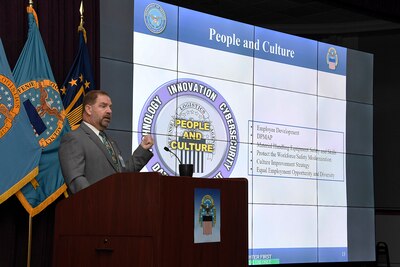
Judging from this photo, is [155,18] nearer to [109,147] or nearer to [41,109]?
[41,109]

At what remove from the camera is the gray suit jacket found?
135 inches

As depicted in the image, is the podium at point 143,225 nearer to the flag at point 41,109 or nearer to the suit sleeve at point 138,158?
the suit sleeve at point 138,158

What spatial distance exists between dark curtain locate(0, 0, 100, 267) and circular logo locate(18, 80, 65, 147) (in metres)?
0.19

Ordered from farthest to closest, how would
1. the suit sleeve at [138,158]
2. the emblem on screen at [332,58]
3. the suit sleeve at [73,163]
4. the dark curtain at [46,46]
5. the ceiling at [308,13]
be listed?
the emblem on screen at [332,58], the ceiling at [308,13], the dark curtain at [46,46], the suit sleeve at [138,158], the suit sleeve at [73,163]

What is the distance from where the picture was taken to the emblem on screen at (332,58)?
692 cm

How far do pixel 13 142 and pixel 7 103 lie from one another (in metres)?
0.25

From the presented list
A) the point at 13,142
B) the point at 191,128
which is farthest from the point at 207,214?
the point at 191,128

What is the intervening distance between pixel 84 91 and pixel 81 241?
73.3 inches

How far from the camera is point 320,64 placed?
684 cm

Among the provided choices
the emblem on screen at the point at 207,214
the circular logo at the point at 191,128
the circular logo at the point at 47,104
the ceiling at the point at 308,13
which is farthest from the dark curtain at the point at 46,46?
the emblem on screen at the point at 207,214

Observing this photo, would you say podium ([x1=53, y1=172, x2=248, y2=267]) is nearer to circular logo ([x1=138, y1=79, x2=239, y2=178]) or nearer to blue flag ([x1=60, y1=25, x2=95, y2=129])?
blue flag ([x1=60, y1=25, x2=95, y2=129])

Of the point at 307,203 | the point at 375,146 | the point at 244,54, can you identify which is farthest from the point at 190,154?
the point at 375,146

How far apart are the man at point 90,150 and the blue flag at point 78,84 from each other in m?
1.17

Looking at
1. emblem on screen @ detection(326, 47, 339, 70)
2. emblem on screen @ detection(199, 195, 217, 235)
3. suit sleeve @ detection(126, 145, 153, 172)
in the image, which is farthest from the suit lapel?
emblem on screen @ detection(326, 47, 339, 70)
